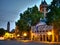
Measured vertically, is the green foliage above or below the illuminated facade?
above

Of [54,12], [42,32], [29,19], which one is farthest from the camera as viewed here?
[29,19]

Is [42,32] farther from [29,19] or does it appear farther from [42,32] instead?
[29,19]

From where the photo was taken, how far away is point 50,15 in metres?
40.4

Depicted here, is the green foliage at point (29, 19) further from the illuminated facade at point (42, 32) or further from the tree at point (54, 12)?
the tree at point (54, 12)

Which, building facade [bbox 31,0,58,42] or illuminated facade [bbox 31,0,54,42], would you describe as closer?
building facade [bbox 31,0,58,42]

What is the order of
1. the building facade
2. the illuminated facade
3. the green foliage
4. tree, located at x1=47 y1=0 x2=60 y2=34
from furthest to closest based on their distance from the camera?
the green foliage
the illuminated facade
the building facade
tree, located at x1=47 y1=0 x2=60 y2=34

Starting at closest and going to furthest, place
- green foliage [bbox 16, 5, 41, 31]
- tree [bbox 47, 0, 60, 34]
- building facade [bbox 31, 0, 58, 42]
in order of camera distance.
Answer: tree [bbox 47, 0, 60, 34] → building facade [bbox 31, 0, 58, 42] → green foliage [bbox 16, 5, 41, 31]

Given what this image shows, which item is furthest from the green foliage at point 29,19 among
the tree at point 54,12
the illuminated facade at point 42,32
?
the tree at point 54,12

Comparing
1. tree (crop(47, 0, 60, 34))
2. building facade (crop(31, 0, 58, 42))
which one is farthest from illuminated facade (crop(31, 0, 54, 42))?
tree (crop(47, 0, 60, 34))

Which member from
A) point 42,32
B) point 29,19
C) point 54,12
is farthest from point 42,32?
point 54,12

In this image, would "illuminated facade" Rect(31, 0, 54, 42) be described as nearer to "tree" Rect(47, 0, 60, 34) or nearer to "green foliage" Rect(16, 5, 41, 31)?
"green foliage" Rect(16, 5, 41, 31)

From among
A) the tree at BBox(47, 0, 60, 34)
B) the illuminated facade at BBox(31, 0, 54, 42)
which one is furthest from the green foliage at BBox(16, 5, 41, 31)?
the tree at BBox(47, 0, 60, 34)

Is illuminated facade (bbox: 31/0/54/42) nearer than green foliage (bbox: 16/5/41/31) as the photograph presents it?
Yes

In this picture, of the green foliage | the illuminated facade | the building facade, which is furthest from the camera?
the green foliage
